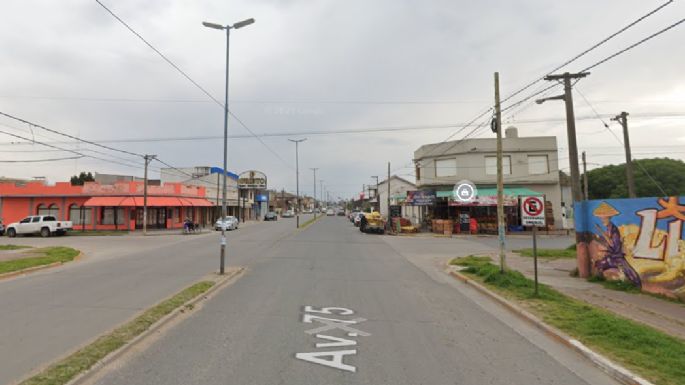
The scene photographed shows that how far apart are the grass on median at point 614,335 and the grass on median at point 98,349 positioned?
22.0 ft

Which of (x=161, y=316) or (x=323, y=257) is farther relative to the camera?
(x=323, y=257)

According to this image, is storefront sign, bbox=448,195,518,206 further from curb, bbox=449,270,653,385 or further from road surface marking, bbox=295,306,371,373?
road surface marking, bbox=295,306,371,373

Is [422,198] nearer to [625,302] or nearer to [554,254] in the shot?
[554,254]

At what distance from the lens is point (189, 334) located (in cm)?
618

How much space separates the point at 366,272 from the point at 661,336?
8345 millimetres

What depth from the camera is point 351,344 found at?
5.77 meters

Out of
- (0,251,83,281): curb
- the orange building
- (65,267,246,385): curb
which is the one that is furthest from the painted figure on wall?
the orange building

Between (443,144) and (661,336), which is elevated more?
(443,144)

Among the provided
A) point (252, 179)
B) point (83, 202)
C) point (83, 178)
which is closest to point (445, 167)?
point (83, 202)

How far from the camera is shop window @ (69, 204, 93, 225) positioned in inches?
1513

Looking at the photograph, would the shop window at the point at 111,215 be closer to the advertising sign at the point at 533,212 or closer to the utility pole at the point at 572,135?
the utility pole at the point at 572,135

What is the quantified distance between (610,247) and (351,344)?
9.25 metres

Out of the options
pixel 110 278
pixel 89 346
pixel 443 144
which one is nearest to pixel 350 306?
pixel 89 346

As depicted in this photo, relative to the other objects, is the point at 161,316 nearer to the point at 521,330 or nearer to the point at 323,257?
the point at 521,330
